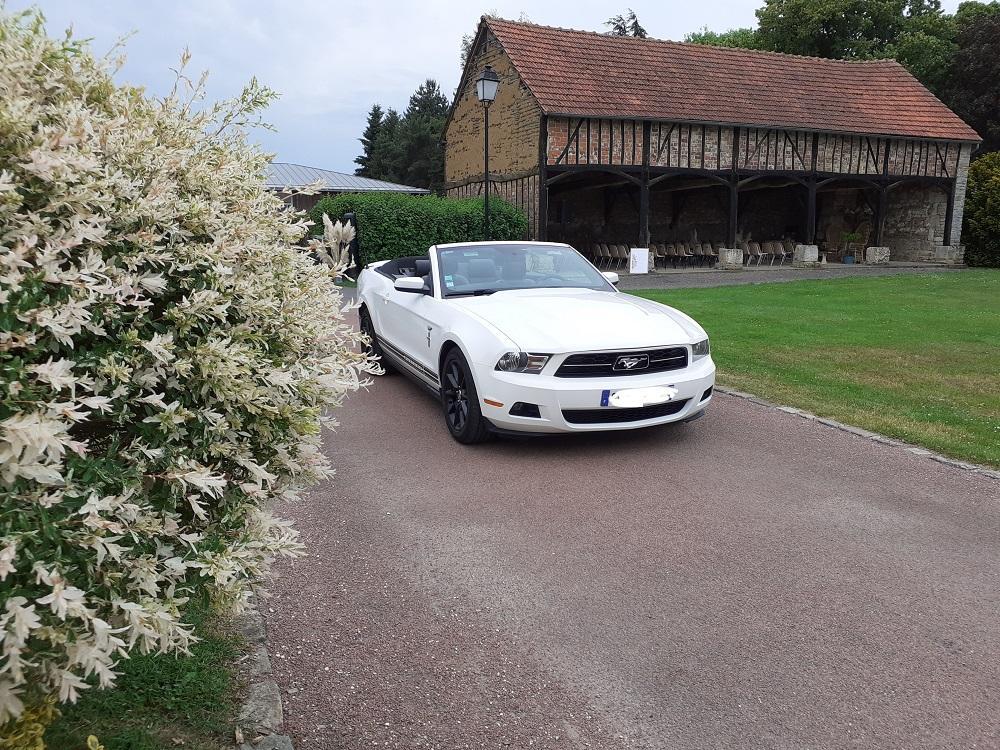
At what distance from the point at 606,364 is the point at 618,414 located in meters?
0.38

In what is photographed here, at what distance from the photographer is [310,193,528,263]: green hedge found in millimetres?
21203

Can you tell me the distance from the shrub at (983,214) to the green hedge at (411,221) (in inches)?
717

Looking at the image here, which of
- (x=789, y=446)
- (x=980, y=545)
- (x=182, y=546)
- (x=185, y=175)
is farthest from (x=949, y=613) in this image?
(x=185, y=175)

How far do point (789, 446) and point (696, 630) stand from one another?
10.3ft

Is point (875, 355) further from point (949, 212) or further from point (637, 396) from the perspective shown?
point (949, 212)

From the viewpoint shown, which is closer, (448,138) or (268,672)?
(268,672)

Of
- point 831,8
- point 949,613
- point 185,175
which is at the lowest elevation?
point 949,613

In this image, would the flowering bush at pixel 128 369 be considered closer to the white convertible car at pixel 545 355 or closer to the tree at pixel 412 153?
the white convertible car at pixel 545 355

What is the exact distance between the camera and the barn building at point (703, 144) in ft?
78.9

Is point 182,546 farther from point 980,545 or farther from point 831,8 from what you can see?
point 831,8

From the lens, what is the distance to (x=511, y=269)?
751 centimetres

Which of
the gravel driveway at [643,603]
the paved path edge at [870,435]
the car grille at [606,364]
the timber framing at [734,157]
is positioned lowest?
the gravel driveway at [643,603]

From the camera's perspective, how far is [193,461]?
2.10m

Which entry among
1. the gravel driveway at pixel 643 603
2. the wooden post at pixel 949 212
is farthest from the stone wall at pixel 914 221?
the gravel driveway at pixel 643 603
